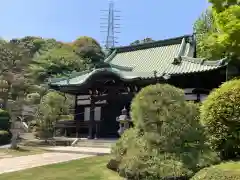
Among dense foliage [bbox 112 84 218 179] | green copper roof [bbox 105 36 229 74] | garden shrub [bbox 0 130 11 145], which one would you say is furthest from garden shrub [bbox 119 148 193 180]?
garden shrub [bbox 0 130 11 145]

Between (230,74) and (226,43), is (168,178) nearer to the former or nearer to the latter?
(226,43)

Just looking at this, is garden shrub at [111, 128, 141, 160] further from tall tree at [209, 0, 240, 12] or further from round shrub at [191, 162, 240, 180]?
tall tree at [209, 0, 240, 12]

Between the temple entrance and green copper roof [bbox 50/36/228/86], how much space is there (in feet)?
9.45

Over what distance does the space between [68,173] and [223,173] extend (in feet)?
21.7

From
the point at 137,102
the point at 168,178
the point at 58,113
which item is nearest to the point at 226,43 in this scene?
the point at 137,102

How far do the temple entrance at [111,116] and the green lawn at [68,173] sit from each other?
1265 centimetres

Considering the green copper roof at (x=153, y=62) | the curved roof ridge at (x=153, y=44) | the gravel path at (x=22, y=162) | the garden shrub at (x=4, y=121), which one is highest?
the curved roof ridge at (x=153, y=44)

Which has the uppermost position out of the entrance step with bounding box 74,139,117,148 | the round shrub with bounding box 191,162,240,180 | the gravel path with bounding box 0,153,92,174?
the round shrub with bounding box 191,162,240,180

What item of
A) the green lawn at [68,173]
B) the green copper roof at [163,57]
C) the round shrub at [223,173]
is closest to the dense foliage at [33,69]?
the green copper roof at [163,57]

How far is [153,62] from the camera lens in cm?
2719

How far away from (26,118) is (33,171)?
85.5 feet

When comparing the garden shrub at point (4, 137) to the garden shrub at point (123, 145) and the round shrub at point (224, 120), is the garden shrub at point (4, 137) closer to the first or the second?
the garden shrub at point (123, 145)

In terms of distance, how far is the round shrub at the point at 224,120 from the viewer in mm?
8781

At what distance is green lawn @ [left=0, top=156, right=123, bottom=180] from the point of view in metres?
11.4
